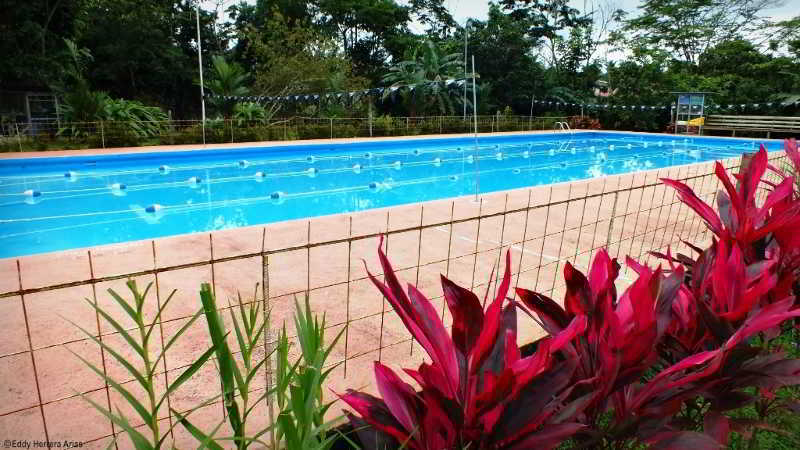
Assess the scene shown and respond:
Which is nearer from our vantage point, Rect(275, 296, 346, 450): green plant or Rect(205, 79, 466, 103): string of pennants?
Rect(275, 296, 346, 450): green plant

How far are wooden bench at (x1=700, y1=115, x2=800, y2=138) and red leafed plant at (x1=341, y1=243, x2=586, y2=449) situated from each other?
1795 cm

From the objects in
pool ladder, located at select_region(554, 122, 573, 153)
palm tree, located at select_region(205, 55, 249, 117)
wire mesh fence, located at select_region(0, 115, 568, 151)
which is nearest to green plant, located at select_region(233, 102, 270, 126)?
wire mesh fence, located at select_region(0, 115, 568, 151)

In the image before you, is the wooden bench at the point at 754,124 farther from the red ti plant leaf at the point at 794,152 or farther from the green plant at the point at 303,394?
the green plant at the point at 303,394

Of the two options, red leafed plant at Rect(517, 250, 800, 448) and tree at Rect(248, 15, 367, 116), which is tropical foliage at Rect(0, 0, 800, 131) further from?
red leafed plant at Rect(517, 250, 800, 448)

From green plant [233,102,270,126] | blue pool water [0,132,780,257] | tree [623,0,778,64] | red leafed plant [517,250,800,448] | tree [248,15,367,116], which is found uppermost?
tree [623,0,778,64]

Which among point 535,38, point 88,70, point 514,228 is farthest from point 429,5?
point 514,228

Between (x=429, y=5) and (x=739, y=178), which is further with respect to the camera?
(x=429, y=5)

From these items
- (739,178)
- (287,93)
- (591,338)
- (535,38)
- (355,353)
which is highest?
(535,38)

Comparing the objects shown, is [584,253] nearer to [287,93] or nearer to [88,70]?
[287,93]

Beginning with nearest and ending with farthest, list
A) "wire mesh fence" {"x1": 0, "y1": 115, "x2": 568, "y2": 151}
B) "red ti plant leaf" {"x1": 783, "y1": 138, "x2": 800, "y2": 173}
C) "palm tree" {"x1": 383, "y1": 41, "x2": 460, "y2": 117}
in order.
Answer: "red ti plant leaf" {"x1": 783, "y1": 138, "x2": 800, "y2": 173} → "wire mesh fence" {"x1": 0, "y1": 115, "x2": 568, "y2": 151} → "palm tree" {"x1": 383, "y1": 41, "x2": 460, "y2": 117}

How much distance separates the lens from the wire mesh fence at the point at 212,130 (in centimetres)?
986

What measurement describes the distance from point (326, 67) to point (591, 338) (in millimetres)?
15490

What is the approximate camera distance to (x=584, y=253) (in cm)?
324

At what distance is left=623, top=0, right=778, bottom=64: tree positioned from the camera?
752 inches
